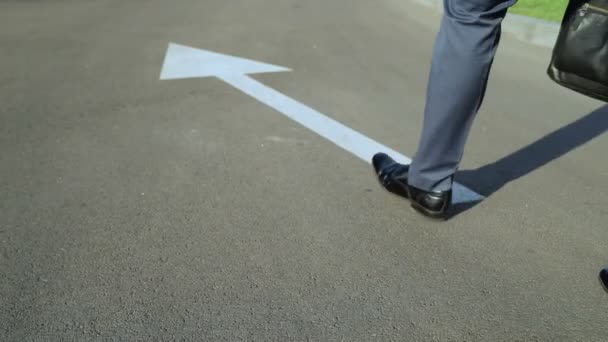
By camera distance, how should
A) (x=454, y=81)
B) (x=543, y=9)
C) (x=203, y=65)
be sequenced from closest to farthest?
(x=454, y=81) → (x=203, y=65) → (x=543, y=9)

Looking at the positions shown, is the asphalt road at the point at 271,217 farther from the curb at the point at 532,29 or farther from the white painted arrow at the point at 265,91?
the curb at the point at 532,29

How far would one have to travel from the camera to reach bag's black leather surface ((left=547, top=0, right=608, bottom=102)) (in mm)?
1897

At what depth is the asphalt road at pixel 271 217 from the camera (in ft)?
6.52

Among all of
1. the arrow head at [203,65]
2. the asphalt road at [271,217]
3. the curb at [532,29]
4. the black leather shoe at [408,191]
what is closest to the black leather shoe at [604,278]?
the asphalt road at [271,217]

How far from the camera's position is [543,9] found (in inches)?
307

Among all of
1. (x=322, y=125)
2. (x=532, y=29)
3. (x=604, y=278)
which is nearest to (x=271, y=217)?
(x=322, y=125)

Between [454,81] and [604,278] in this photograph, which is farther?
[454,81]

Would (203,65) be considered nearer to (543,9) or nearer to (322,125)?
Answer: (322,125)

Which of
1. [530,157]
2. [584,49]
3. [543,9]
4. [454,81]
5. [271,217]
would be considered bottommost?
[543,9]

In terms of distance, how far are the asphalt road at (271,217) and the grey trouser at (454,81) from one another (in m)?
0.31

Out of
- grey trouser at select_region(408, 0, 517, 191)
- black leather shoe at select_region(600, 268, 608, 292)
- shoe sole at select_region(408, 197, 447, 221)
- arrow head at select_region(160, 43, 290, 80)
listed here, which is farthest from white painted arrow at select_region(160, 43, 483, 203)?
black leather shoe at select_region(600, 268, 608, 292)

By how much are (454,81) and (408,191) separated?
60 centimetres

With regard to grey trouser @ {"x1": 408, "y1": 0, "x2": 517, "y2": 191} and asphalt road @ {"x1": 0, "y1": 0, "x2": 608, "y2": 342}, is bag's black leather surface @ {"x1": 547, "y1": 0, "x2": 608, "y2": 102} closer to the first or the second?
grey trouser @ {"x1": 408, "y1": 0, "x2": 517, "y2": 191}

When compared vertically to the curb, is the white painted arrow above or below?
above
